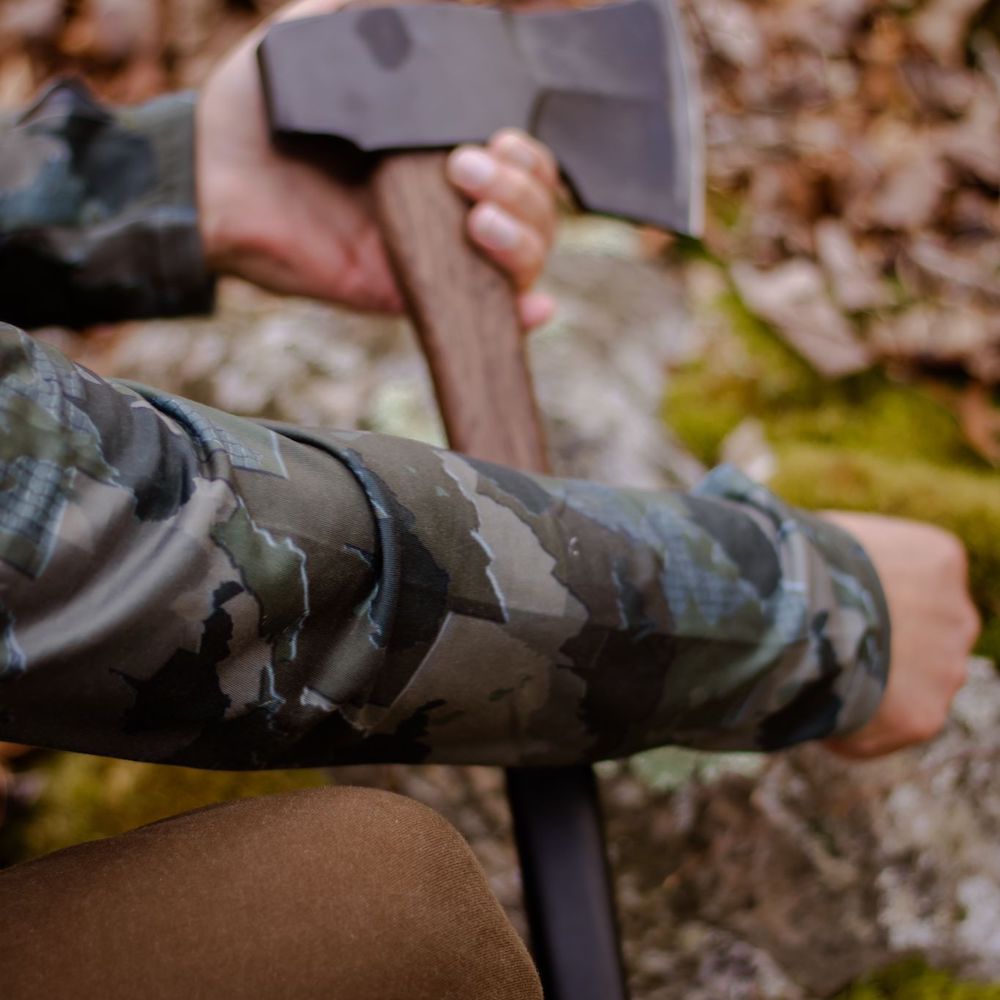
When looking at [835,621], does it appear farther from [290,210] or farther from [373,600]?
[290,210]

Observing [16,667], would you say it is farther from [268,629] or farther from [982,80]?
[982,80]

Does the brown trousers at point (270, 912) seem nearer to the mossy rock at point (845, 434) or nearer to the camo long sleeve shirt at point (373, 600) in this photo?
the camo long sleeve shirt at point (373, 600)

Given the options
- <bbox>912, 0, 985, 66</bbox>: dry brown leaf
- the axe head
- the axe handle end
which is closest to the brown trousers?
the axe handle end

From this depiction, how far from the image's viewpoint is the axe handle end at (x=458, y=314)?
1360 millimetres

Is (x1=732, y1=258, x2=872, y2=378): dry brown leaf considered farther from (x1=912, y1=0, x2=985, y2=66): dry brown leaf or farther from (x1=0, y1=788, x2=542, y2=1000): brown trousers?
(x1=0, y1=788, x2=542, y2=1000): brown trousers

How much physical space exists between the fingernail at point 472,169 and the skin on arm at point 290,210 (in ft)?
0.16

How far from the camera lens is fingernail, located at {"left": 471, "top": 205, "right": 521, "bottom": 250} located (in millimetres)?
1446

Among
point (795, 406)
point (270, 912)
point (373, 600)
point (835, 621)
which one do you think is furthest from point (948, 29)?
point (270, 912)

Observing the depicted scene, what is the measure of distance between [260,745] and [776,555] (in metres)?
0.65

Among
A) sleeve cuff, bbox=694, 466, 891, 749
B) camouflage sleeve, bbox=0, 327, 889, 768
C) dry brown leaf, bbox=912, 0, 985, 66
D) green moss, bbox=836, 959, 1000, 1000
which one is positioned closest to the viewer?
camouflage sleeve, bbox=0, 327, 889, 768

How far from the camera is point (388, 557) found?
845 millimetres

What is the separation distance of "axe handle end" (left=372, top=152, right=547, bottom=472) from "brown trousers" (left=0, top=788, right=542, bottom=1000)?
2.07ft

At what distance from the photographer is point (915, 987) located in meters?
1.38

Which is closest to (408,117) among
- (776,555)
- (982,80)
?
(776,555)
